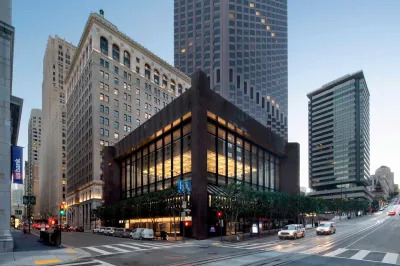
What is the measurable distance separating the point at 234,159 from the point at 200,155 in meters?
13.0

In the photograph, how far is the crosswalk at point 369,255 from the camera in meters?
21.4

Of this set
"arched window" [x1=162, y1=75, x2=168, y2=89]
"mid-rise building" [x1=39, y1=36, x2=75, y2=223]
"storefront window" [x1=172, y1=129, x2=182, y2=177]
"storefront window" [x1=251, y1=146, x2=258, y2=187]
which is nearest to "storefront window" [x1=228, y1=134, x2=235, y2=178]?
"storefront window" [x1=251, y1=146, x2=258, y2=187]

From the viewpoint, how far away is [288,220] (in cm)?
7088

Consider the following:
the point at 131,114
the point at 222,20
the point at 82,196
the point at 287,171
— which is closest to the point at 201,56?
the point at 222,20

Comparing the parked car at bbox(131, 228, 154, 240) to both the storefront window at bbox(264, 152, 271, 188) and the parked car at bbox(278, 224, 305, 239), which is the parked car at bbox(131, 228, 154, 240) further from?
→ the storefront window at bbox(264, 152, 271, 188)

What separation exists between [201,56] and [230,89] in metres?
22.2

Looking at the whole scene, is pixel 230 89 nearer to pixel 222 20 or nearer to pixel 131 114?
pixel 222 20

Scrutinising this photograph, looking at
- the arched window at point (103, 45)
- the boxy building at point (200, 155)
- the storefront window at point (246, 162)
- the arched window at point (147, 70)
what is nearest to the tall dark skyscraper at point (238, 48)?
the arched window at point (147, 70)

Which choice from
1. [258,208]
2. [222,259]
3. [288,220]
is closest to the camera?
[222,259]

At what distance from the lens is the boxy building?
46719 millimetres

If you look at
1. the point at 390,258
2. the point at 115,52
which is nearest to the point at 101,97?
the point at 115,52

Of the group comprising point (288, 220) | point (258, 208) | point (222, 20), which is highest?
point (222, 20)

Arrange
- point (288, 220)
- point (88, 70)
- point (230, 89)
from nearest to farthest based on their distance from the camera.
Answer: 1. point (288, 220)
2. point (88, 70)
3. point (230, 89)

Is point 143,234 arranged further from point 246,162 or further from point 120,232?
point 246,162
